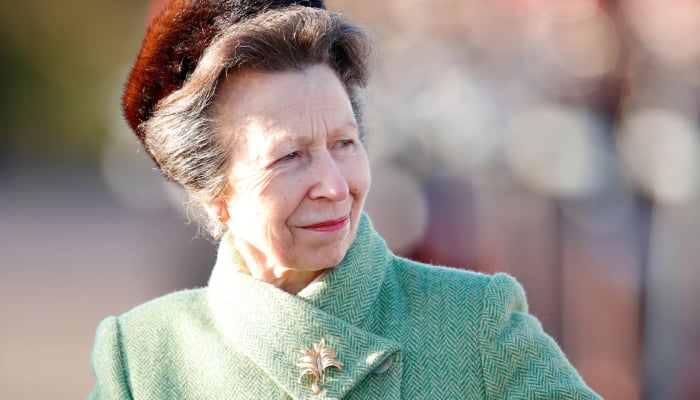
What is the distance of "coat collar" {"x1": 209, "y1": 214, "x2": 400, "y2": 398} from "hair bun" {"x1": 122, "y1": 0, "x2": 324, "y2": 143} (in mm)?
514

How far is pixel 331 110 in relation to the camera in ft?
7.32

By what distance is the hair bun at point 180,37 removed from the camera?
2246 millimetres

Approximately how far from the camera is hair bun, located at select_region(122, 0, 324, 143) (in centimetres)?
225

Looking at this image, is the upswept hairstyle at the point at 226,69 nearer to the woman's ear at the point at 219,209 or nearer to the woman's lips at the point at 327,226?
the woman's ear at the point at 219,209

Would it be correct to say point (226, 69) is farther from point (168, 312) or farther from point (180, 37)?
point (168, 312)

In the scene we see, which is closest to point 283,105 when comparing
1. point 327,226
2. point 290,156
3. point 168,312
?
point 290,156

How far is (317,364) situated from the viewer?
2.20 meters

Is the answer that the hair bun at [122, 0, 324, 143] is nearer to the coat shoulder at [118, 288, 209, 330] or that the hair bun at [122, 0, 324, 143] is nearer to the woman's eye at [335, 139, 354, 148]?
the woman's eye at [335, 139, 354, 148]

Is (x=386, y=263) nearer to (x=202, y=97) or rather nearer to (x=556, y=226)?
(x=202, y=97)

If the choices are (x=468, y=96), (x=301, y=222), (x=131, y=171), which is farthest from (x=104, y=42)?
(x=301, y=222)

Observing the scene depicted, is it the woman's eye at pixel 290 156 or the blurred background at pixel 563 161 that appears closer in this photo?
the woman's eye at pixel 290 156

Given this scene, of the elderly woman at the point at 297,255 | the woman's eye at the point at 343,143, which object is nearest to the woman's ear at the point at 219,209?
the elderly woman at the point at 297,255

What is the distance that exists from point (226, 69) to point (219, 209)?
392mm

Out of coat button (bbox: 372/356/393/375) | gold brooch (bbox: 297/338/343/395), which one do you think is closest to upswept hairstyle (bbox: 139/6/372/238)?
gold brooch (bbox: 297/338/343/395)
